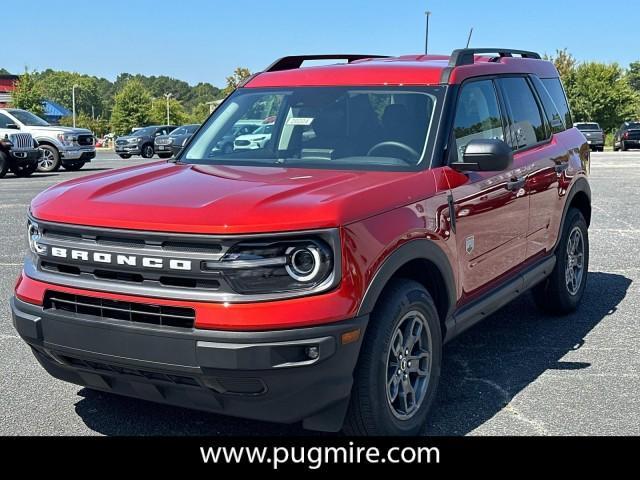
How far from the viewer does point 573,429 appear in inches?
165

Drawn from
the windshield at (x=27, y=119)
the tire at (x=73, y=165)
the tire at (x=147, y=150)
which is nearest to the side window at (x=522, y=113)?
the tire at (x=73, y=165)

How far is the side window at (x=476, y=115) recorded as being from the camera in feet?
15.2

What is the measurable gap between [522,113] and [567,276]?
1.51 meters

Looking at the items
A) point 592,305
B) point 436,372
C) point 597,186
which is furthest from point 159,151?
point 436,372

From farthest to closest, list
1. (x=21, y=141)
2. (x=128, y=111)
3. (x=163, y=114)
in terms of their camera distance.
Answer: (x=163, y=114), (x=128, y=111), (x=21, y=141)

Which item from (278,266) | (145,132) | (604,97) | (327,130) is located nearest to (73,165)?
(145,132)

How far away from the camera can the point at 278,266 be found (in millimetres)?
3309

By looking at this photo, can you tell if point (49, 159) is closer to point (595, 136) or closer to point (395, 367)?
point (395, 367)

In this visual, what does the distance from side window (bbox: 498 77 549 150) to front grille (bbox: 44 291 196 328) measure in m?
2.91

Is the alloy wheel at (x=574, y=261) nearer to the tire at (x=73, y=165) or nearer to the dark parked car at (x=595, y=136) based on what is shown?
the tire at (x=73, y=165)

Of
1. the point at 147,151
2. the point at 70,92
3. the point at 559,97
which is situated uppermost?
the point at 70,92

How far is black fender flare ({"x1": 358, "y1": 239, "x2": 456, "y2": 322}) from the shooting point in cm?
349

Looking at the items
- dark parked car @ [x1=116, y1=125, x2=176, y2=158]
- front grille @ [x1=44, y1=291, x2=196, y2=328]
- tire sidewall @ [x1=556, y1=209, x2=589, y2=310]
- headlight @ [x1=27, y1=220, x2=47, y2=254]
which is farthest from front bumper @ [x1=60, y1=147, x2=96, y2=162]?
front grille @ [x1=44, y1=291, x2=196, y2=328]

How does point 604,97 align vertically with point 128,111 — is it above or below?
above
